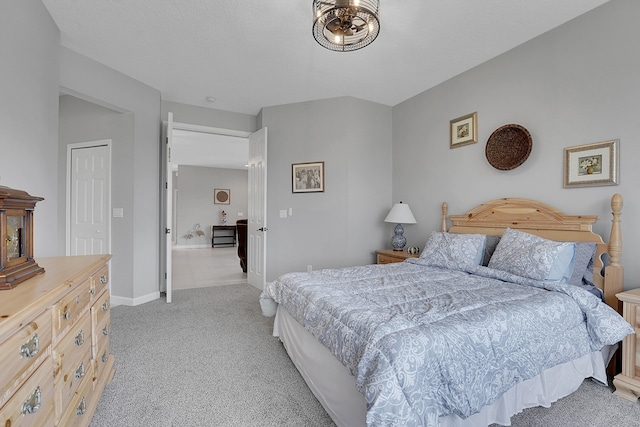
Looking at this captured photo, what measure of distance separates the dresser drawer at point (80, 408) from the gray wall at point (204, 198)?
27.9ft

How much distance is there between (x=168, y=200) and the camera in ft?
12.0

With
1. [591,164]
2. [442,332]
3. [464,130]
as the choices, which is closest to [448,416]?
[442,332]

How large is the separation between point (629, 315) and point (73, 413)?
9.94ft

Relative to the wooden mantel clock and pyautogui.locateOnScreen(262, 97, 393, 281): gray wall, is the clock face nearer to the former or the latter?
the wooden mantel clock

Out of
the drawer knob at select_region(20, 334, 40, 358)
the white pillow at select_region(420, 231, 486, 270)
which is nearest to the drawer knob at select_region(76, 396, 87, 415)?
the drawer knob at select_region(20, 334, 40, 358)

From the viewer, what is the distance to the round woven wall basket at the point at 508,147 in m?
2.67

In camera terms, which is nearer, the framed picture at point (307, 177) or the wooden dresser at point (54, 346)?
the wooden dresser at point (54, 346)

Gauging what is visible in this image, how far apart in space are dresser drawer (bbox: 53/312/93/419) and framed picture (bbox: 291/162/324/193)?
2.90 meters

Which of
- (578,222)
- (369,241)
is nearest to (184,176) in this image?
(369,241)

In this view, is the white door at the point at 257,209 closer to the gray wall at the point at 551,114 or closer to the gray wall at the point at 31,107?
the gray wall at the point at 551,114

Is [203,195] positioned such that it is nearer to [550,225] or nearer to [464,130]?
[464,130]

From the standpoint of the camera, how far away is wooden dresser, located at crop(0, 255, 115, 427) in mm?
840

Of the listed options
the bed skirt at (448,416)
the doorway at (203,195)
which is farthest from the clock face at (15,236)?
the doorway at (203,195)

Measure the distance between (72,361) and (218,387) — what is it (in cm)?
88
